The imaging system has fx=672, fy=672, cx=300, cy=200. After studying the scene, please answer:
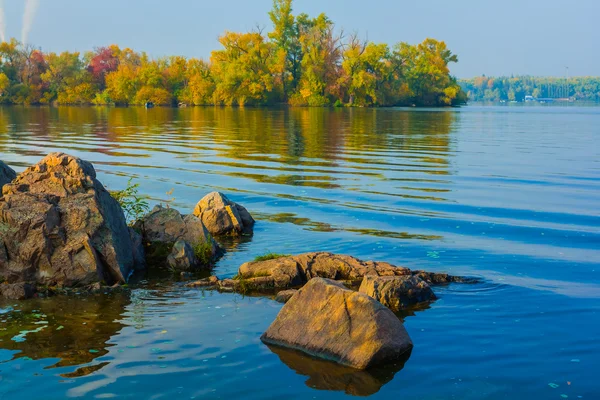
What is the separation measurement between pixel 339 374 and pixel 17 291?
5686 millimetres

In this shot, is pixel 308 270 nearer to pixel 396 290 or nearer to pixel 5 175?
pixel 396 290

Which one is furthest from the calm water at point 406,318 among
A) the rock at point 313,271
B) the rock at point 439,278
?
the rock at point 313,271

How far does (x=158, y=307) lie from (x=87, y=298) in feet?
4.24

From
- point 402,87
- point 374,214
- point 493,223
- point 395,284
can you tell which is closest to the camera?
point 395,284

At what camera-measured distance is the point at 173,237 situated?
1344cm

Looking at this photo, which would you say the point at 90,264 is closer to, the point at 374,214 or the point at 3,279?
the point at 3,279

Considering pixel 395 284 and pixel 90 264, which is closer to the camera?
pixel 395 284

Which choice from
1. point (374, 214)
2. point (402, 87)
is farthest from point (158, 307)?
point (402, 87)

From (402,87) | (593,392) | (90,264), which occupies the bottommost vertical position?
(593,392)

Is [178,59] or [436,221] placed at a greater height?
[178,59]

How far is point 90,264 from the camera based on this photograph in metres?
11.3

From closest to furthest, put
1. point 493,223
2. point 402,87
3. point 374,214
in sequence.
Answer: point 493,223, point 374,214, point 402,87

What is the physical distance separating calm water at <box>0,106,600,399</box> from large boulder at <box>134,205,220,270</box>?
0.67 meters

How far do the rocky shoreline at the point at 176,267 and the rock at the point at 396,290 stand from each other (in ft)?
0.05
